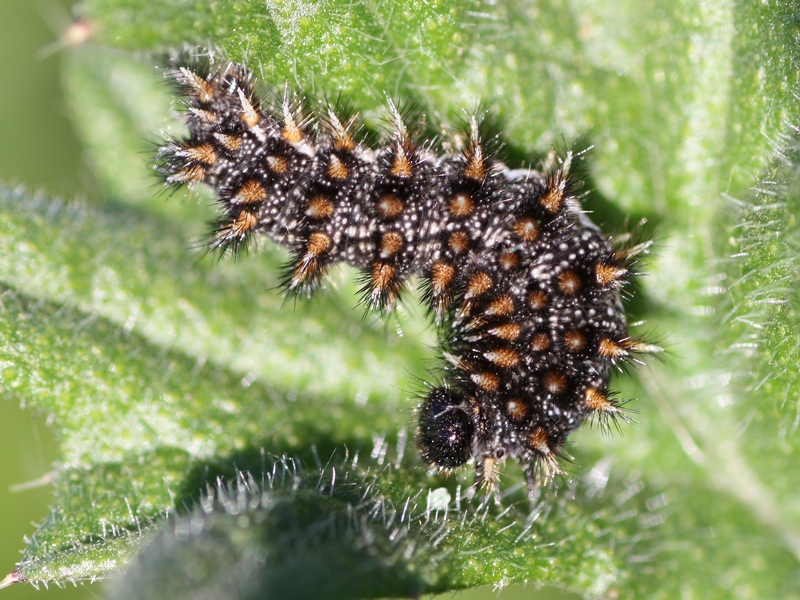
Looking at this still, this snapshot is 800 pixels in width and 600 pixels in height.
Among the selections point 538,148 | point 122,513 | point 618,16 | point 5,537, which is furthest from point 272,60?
point 5,537

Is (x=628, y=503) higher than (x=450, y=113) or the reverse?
the reverse

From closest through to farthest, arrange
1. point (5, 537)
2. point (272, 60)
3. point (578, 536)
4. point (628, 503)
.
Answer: point (272, 60), point (578, 536), point (628, 503), point (5, 537)

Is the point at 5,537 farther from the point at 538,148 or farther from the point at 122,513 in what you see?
the point at 538,148

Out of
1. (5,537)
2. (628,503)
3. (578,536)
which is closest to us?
(578,536)

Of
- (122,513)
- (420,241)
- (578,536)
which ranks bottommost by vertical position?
(578,536)
